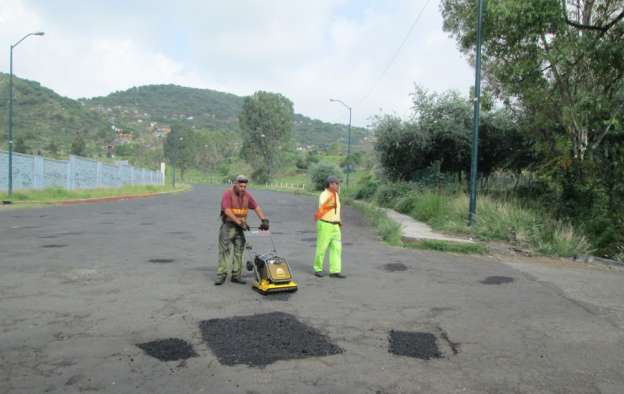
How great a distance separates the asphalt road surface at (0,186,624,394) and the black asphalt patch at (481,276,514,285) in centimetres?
3

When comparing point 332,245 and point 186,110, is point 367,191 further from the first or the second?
point 186,110

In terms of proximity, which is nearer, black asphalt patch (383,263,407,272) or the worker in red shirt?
the worker in red shirt

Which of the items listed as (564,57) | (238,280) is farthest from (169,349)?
(564,57)

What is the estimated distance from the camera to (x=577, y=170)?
13625mm

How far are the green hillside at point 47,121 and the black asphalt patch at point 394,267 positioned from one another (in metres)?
61.3

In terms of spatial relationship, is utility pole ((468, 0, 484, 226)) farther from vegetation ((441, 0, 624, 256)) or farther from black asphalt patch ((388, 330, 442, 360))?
black asphalt patch ((388, 330, 442, 360))

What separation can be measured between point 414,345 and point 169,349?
2.31 meters

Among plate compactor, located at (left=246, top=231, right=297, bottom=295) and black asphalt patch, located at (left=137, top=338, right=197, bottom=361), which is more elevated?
plate compactor, located at (left=246, top=231, right=297, bottom=295)

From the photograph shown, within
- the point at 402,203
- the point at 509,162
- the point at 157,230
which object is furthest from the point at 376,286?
the point at 509,162

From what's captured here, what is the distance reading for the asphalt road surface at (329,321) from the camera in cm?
393

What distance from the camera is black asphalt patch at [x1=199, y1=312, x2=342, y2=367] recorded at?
14.4 ft

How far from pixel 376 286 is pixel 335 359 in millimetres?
3207

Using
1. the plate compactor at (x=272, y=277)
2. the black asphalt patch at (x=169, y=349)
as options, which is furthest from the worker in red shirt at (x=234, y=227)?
the black asphalt patch at (x=169, y=349)

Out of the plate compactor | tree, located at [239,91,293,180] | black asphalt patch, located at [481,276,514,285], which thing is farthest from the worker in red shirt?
tree, located at [239,91,293,180]
